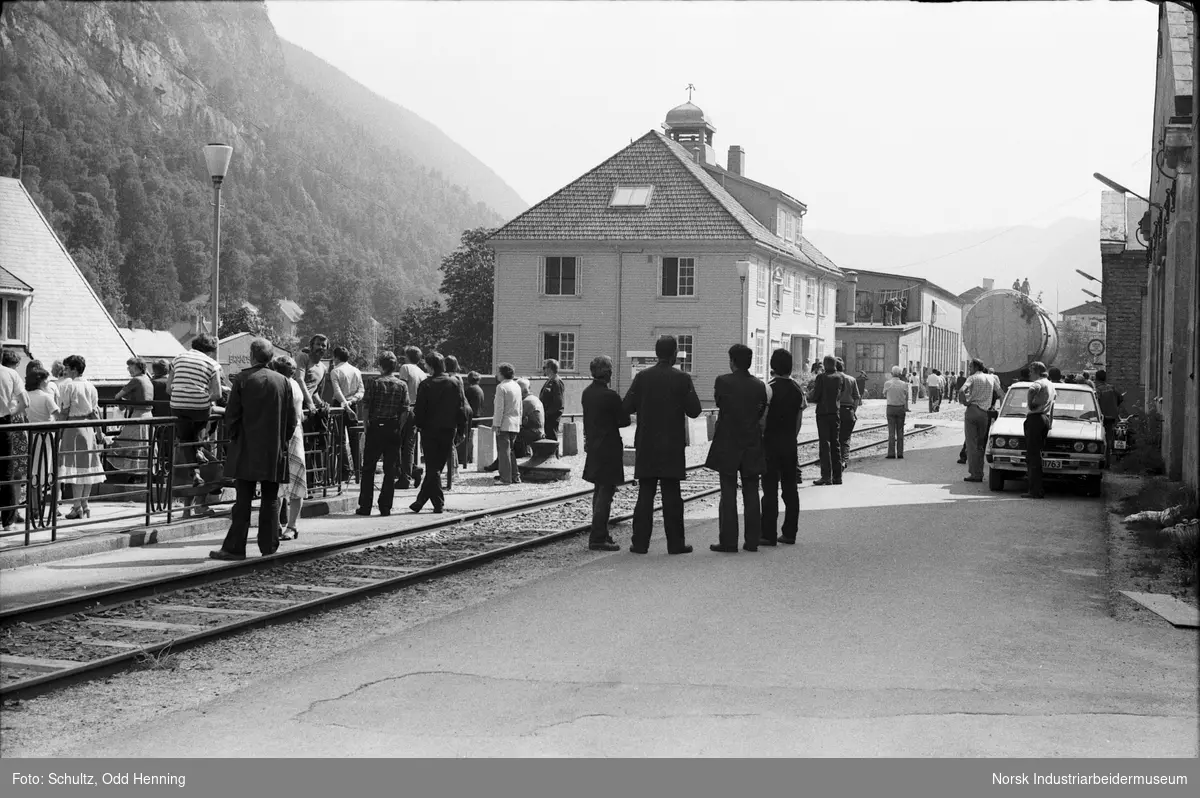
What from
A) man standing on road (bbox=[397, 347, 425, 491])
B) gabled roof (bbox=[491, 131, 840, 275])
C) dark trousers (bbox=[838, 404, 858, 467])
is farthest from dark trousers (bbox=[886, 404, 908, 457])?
gabled roof (bbox=[491, 131, 840, 275])

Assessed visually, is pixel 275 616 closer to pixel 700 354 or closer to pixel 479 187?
pixel 700 354

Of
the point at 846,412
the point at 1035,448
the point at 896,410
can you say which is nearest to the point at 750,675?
the point at 1035,448

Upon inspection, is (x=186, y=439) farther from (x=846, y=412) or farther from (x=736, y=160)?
(x=736, y=160)

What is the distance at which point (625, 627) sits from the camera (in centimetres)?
832

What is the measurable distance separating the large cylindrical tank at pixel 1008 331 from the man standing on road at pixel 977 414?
8092 mm

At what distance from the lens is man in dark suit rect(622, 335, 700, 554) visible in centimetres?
1171

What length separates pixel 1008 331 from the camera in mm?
28109

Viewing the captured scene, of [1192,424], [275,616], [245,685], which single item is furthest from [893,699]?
[1192,424]

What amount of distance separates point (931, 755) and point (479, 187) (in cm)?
15968

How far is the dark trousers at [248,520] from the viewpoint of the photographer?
11.2m

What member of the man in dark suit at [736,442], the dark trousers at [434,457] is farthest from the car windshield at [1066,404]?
the dark trousers at [434,457]

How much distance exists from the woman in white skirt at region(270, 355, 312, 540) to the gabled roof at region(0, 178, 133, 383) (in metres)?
36.5

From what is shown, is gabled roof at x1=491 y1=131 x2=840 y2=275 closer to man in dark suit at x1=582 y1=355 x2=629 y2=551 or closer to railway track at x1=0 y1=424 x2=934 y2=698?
railway track at x1=0 y1=424 x2=934 y2=698

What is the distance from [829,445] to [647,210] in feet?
106
